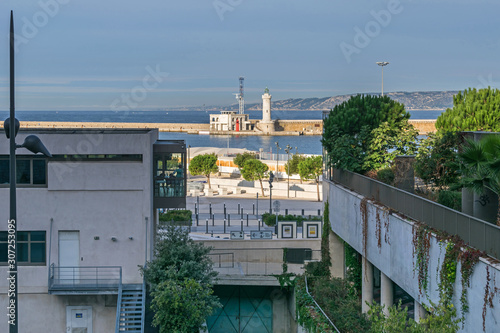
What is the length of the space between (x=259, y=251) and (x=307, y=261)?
2341 mm

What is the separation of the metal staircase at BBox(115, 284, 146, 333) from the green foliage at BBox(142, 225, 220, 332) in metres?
0.62

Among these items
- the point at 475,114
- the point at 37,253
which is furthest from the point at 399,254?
the point at 475,114

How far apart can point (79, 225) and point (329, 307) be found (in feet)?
32.0

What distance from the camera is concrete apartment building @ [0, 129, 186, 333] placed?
24969 mm

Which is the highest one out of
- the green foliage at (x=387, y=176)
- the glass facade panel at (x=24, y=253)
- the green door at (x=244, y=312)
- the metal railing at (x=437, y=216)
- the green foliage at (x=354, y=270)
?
the green foliage at (x=387, y=176)

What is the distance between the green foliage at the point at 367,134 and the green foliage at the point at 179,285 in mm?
9198

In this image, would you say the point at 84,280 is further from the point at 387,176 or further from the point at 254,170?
the point at 254,170

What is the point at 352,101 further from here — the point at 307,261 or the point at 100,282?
the point at 100,282

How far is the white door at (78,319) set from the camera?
82.3 feet

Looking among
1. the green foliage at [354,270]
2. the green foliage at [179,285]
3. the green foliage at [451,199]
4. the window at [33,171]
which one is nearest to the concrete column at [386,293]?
the green foliage at [451,199]

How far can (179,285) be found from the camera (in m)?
23.6

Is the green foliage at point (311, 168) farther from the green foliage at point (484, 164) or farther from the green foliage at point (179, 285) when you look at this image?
the green foliage at point (484, 164)

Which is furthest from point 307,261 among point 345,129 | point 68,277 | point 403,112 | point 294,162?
point 294,162

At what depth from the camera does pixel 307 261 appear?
31391 mm
